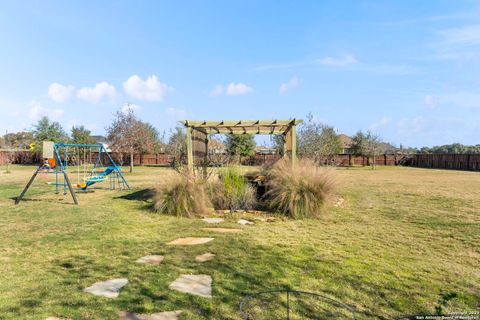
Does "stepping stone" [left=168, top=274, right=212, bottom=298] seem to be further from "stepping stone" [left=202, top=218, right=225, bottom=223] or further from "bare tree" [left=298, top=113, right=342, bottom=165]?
"bare tree" [left=298, top=113, right=342, bottom=165]

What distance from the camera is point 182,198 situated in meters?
6.62

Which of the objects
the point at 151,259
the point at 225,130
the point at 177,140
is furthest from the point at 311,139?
the point at 151,259

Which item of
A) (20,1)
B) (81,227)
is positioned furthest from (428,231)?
(20,1)

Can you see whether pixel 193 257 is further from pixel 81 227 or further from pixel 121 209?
pixel 121 209

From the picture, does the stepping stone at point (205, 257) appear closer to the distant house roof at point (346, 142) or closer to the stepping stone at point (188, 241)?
the stepping stone at point (188, 241)

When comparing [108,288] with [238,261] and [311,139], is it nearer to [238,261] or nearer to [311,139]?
[238,261]

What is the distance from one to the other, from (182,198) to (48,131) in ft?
99.9

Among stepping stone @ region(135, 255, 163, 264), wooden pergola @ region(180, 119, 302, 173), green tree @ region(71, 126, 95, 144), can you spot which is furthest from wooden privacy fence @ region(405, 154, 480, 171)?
green tree @ region(71, 126, 95, 144)

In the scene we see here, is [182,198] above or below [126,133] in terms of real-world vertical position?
below

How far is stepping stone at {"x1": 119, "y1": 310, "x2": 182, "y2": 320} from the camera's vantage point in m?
2.28

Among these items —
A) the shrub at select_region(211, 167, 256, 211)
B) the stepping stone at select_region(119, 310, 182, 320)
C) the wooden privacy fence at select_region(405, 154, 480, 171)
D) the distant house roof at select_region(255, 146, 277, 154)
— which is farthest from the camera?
the wooden privacy fence at select_region(405, 154, 480, 171)

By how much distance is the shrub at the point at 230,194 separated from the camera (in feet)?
23.9

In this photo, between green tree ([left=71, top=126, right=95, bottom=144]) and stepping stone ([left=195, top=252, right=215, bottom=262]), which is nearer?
stepping stone ([left=195, top=252, right=215, bottom=262])

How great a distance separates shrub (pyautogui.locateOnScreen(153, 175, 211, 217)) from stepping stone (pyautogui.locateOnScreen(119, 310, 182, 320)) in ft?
13.5
